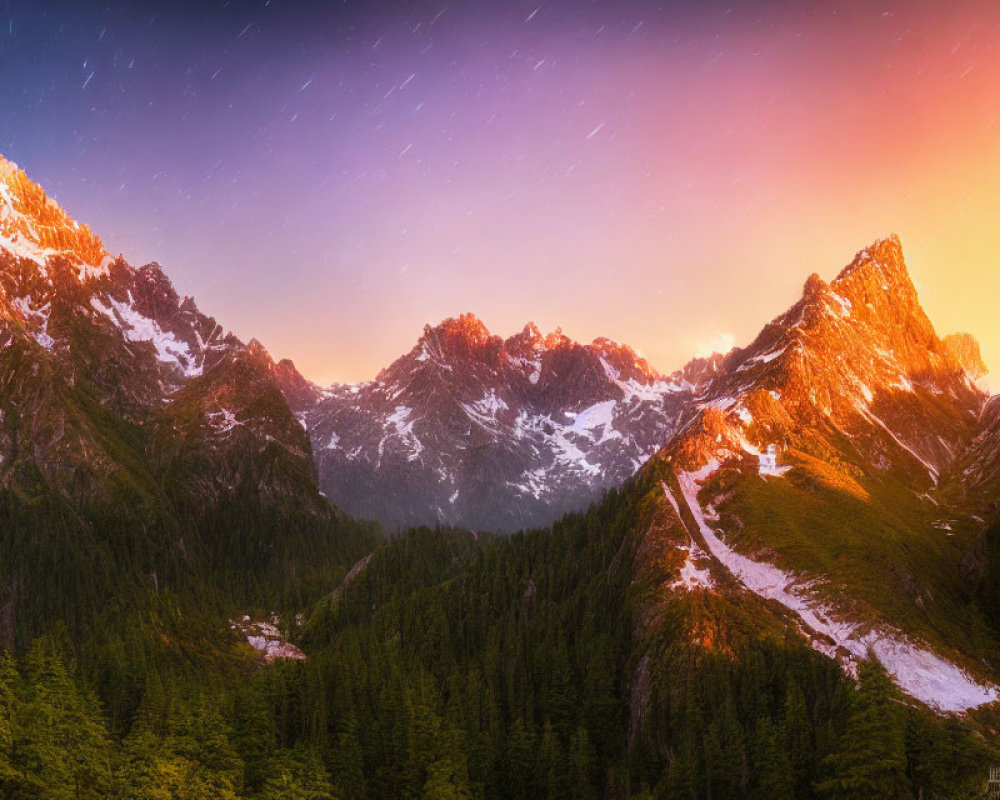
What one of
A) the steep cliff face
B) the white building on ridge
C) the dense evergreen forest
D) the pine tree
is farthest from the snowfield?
the pine tree

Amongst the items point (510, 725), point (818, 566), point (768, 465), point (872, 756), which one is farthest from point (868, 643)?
point (872, 756)

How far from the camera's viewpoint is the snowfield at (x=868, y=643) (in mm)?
117188

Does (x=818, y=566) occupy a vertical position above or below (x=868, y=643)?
above

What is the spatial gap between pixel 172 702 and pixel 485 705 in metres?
56.1

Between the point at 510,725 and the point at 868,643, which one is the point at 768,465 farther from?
the point at 510,725

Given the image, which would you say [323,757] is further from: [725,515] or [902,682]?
[725,515]

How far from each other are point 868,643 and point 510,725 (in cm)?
6405

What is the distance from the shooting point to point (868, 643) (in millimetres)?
128625

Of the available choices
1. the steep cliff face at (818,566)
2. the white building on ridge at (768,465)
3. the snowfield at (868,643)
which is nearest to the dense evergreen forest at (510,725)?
the snowfield at (868,643)

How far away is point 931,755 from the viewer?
260 ft

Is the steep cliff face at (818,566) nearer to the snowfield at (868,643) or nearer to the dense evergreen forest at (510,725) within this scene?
the snowfield at (868,643)

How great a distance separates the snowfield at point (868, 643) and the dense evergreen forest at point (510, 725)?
8.19m

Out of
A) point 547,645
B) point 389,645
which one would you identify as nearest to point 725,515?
point 547,645

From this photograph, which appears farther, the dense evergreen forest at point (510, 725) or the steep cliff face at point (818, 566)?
the steep cliff face at point (818, 566)
